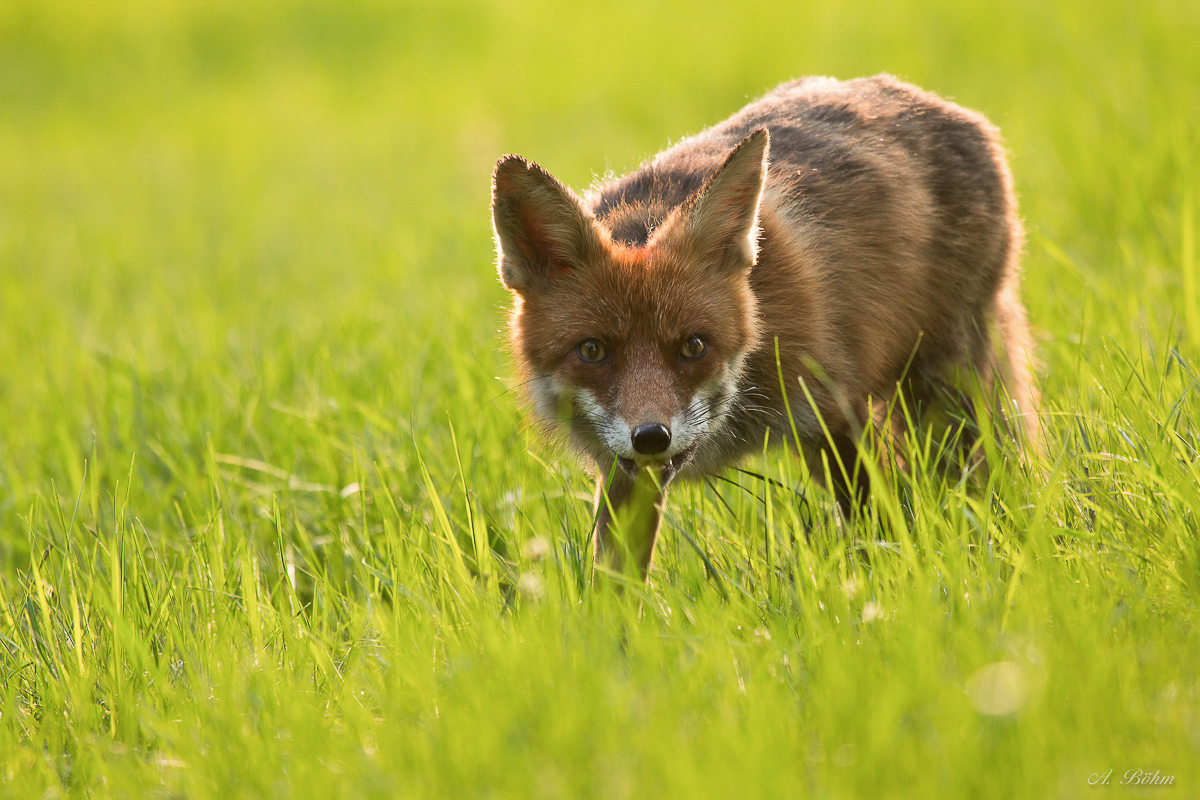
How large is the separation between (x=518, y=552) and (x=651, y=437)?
673 millimetres

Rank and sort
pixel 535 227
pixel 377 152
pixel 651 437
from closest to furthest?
1. pixel 651 437
2. pixel 535 227
3. pixel 377 152

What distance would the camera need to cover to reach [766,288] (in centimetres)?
379

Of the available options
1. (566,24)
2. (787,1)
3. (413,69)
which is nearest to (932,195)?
(787,1)

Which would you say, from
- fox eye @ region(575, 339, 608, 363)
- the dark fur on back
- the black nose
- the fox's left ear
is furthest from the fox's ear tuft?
the black nose

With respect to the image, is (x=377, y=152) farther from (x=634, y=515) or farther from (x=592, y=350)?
(x=634, y=515)

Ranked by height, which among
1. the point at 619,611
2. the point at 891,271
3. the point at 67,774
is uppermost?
the point at 891,271

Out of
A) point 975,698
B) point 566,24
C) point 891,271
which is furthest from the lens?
point 566,24

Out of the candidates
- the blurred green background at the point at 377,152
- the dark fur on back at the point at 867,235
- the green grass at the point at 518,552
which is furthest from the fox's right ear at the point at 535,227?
the blurred green background at the point at 377,152

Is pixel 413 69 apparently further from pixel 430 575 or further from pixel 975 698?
pixel 975 698

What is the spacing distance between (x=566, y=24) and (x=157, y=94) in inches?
301

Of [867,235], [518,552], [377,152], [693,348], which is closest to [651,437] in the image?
[693,348]

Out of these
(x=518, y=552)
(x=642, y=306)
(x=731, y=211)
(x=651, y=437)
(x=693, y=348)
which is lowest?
(x=518, y=552)

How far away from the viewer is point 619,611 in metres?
2.80

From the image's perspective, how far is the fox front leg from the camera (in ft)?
11.3
